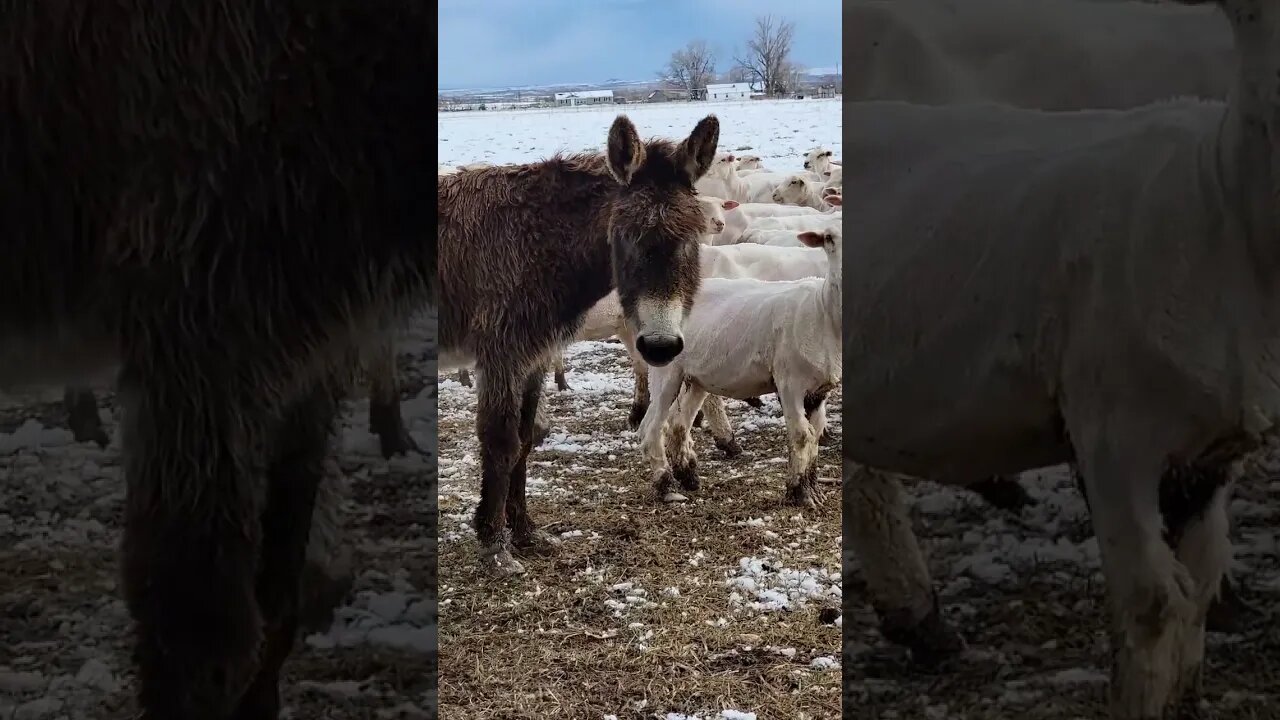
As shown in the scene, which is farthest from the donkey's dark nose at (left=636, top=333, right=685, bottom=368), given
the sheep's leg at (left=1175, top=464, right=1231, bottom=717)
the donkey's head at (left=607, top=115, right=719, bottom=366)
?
the sheep's leg at (left=1175, top=464, right=1231, bottom=717)

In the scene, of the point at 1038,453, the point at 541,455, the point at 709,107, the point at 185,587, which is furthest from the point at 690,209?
the point at 185,587

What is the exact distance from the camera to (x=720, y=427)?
5.95 ft

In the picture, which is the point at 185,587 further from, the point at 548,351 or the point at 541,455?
the point at 548,351

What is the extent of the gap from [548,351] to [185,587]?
0.81 m

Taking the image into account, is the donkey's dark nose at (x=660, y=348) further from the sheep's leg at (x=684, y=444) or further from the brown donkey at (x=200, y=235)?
the brown donkey at (x=200, y=235)

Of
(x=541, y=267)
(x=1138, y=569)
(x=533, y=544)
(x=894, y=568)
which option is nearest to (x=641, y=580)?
(x=533, y=544)

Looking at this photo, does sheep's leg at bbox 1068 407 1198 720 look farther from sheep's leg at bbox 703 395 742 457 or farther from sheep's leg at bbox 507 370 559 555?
sheep's leg at bbox 507 370 559 555

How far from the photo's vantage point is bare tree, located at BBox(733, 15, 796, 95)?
1.49 metres

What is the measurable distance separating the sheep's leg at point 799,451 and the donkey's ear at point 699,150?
19.4 inches

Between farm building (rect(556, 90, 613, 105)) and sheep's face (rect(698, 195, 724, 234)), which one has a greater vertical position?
farm building (rect(556, 90, 613, 105))

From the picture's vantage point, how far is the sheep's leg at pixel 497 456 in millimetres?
1591

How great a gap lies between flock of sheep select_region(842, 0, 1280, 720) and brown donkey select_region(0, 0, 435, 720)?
29.4 inches

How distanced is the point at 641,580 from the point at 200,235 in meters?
0.91

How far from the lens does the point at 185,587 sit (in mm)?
1281
